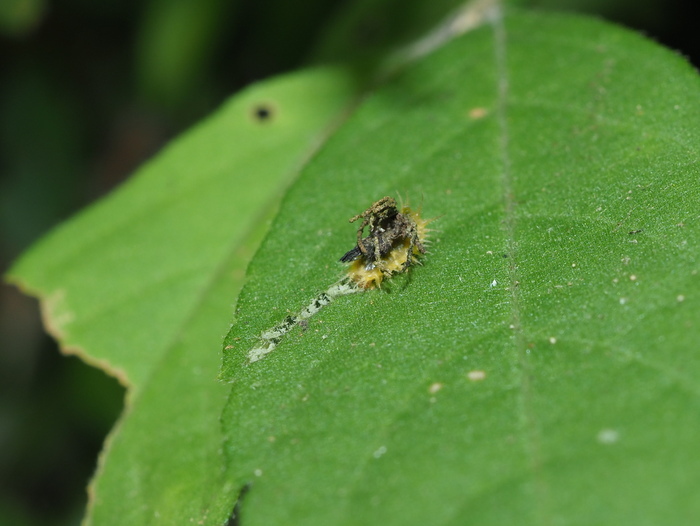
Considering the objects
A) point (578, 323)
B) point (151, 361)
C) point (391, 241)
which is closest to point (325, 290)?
point (391, 241)

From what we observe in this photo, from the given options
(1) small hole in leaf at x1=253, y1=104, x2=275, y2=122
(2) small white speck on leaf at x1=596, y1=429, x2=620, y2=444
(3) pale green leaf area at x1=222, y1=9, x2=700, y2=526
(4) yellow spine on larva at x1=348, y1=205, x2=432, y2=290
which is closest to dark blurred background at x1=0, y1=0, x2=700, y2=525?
(1) small hole in leaf at x1=253, y1=104, x2=275, y2=122

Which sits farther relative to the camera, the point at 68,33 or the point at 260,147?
the point at 68,33

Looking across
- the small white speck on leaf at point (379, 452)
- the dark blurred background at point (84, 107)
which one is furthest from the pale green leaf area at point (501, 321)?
the dark blurred background at point (84, 107)

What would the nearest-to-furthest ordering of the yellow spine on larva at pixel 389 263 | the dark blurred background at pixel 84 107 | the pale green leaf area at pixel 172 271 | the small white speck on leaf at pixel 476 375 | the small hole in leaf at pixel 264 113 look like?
the small white speck on leaf at pixel 476 375 → the yellow spine on larva at pixel 389 263 → the pale green leaf area at pixel 172 271 → the small hole in leaf at pixel 264 113 → the dark blurred background at pixel 84 107

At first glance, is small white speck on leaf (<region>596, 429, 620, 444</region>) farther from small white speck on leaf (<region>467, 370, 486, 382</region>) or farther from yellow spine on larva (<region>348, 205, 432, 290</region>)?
yellow spine on larva (<region>348, 205, 432, 290</region>)

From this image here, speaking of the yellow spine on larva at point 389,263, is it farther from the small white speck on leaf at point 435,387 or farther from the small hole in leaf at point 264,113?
the small hole in leaf at point 264,113

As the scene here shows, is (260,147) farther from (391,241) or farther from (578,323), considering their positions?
(578,323)
